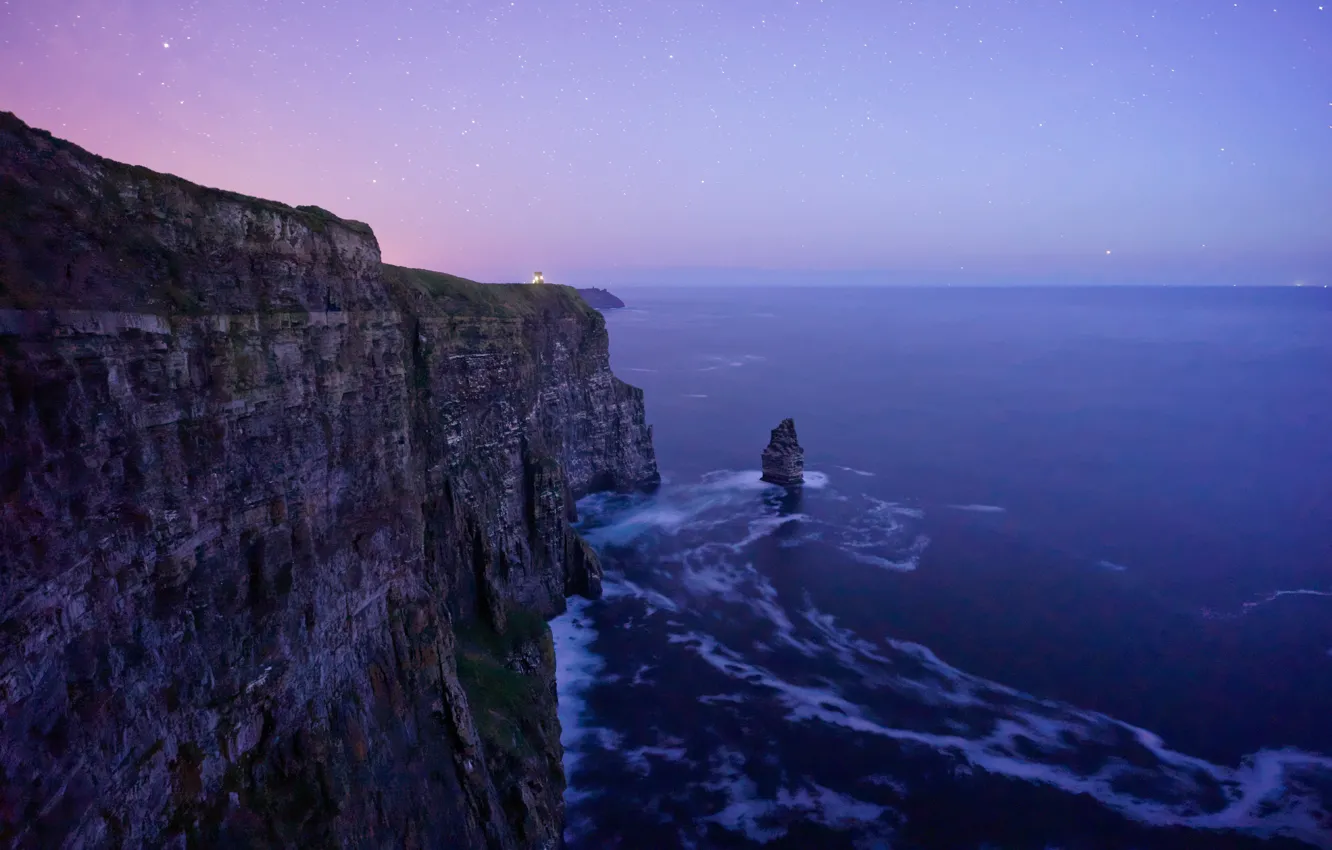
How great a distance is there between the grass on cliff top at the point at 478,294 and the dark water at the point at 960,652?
23135 mm

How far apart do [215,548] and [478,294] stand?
112ft

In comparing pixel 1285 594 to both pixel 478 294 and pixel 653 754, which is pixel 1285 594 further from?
pixel 478 294

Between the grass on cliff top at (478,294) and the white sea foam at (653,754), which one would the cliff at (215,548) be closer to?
the white sea foam at (653,754)

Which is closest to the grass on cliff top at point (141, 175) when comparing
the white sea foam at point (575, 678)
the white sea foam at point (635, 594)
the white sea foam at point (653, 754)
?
the white sea foam at point (575, 678)

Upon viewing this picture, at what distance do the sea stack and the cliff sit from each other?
57.9m

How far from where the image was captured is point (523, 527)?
46.6m

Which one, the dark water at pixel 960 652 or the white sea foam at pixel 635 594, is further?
the white sea foam at pixel 635 594

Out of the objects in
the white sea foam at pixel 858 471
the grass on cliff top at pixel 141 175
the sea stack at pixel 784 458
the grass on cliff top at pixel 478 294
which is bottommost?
the white sea foam at pixel 858 471

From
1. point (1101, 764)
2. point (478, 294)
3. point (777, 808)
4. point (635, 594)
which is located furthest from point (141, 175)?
point (1101, 764)

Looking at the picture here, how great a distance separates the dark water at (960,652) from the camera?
1383 inches

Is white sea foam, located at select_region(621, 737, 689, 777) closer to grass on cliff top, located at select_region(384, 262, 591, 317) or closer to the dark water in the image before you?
the dark water

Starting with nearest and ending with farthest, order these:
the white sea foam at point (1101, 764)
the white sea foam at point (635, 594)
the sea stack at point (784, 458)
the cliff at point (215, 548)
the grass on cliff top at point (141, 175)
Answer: the cliff at point (215, 548)
the grass on cliff top at point (141, 175)
the white sea foam at point (1101, 764)
the white sea foam at point (635, 594)
the sea stack at point (784, 458)

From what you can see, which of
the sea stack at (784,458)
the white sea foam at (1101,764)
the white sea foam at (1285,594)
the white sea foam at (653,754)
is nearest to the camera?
the white sea foam at (1101,764)

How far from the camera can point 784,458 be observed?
279 feet
